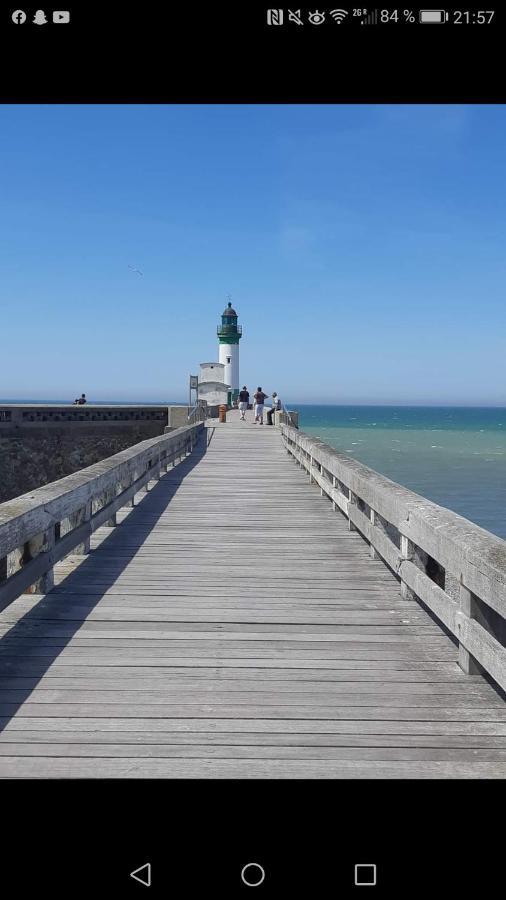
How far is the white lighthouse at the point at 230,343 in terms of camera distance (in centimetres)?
5491

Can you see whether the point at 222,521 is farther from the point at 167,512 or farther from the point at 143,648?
the point at 143,648

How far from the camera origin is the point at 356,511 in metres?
7.88

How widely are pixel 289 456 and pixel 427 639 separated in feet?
48.3
